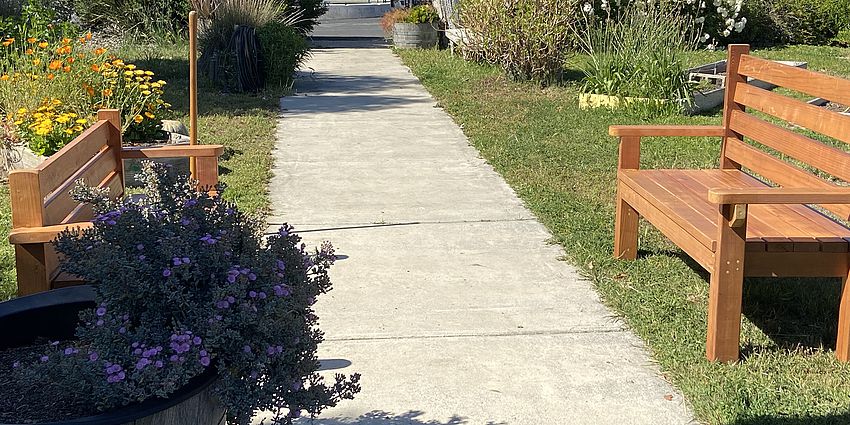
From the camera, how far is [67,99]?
7.68 metres

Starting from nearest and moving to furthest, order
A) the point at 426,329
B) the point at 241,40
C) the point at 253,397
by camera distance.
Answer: the point at 253,397
the point at 426,329
the point at 241,40

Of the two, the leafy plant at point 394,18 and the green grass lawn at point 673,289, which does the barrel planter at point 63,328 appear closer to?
the green grass lawn at point 673,289

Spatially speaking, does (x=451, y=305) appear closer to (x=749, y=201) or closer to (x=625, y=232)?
(x=625, y=232)

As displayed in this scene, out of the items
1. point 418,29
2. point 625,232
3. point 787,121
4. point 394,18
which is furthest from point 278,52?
point 787,121

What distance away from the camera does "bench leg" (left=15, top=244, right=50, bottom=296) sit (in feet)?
10.7

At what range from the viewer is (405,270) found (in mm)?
5445

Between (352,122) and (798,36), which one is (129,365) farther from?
(798,36)

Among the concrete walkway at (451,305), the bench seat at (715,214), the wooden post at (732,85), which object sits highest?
the wooden post at (732,85)

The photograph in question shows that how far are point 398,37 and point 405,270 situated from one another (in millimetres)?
13841

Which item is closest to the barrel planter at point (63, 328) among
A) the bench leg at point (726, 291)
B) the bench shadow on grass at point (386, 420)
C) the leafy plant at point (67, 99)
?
the bench shadow on grass at point (386, 420)

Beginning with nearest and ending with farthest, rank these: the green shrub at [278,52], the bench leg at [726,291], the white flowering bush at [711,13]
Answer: the bench leg at [726,291] → the green shrub at [278,52] → the white flowering bush at [711,13]

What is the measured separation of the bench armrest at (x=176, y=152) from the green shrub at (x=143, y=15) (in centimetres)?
1328

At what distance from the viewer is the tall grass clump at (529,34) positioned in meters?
12.3

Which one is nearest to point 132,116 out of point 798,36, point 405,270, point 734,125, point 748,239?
point 405,270
